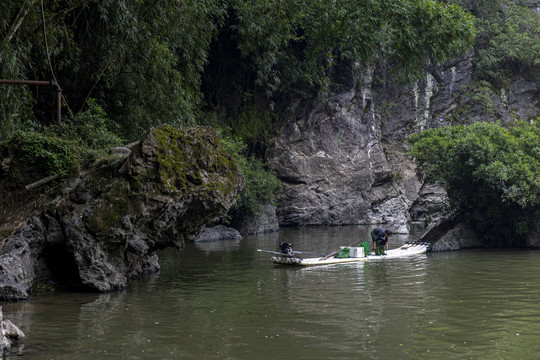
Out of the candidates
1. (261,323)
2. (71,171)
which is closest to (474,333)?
(261,323)

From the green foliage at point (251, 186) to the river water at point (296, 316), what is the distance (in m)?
12.9

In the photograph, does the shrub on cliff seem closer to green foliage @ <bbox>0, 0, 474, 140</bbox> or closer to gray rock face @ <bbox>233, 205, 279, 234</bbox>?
green foliage @ <bbox>0, 0, 474, 140</bbox>

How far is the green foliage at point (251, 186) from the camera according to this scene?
1085 inches

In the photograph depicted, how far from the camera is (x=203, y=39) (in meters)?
21.0

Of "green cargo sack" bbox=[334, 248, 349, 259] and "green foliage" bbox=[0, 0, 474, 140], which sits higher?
"green foliage" bbox=[0, 0, 474, 140]

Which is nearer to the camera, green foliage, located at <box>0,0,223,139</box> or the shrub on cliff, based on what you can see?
the shrub on cliff

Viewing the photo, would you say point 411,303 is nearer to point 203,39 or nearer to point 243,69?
point 203,39

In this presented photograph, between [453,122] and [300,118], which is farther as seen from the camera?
[453,122]

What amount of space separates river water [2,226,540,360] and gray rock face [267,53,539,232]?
20.0 m

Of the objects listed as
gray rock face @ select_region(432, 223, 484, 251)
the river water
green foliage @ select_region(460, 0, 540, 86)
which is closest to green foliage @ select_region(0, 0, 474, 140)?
the river water

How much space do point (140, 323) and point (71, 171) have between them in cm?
501

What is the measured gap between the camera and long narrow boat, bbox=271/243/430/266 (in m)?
15.4

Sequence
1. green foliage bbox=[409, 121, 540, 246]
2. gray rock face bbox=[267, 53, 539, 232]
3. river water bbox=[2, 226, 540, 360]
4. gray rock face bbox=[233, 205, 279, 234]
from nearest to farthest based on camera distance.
Answer: river water bbox=[2, 226, 540, 360], green foliage bbox=[409, 121, 540, 246], gray rock face bbox=[233, 205, 279, 234], gray rock face bbox=[267, 53, 539, 232]

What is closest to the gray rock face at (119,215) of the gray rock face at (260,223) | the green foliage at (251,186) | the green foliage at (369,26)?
the green foliage at (251,186)
